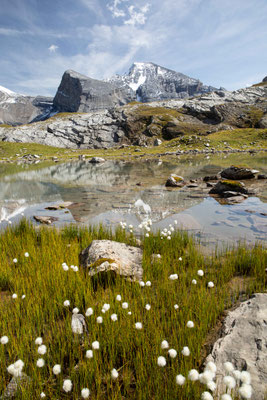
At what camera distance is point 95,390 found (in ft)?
9.13

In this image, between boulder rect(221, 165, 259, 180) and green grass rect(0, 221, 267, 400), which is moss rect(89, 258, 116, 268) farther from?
boulder rect(221, 165, 259, 180)

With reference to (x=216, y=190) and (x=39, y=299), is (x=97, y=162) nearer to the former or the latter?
(x=216, y=190)

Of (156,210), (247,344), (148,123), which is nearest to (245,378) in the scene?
(247,344)

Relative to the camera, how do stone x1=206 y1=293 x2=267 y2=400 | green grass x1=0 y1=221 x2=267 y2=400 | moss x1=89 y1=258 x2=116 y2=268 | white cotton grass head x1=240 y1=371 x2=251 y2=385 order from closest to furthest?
white cotton grass head x1=240 y1=371 x2=251 y2=385 → stone x1=206 y1=293 x2=267 y2=400 → green grass x1=0 y1=221 x2=267 y2=400 → moss x1=89 y1=258 x2=116 y2=268

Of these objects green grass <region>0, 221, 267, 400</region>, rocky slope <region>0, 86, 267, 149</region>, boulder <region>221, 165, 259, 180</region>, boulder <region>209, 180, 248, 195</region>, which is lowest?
green grass <region>0, 221, 267, 400</region>

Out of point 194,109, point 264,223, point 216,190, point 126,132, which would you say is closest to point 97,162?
point 216,190

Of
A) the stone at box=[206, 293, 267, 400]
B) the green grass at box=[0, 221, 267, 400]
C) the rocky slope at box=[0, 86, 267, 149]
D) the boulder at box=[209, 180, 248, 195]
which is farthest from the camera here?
the rocky slope at box=[0, 86, 267, 149]

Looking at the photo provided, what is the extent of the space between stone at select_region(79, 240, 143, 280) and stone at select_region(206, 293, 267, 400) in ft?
7.41

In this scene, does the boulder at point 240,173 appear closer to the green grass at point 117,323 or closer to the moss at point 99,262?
the green grass at point 117,323

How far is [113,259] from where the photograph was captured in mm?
5551

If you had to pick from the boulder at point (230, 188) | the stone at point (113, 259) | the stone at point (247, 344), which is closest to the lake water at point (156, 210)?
the boulder at point (230, 188)

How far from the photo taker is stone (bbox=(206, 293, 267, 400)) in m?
2.65

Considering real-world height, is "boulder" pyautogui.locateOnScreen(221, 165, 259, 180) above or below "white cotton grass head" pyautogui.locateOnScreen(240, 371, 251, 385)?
above

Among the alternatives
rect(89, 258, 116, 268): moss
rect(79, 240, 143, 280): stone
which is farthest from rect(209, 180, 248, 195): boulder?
rect(89, 258, 116, 268): moss
